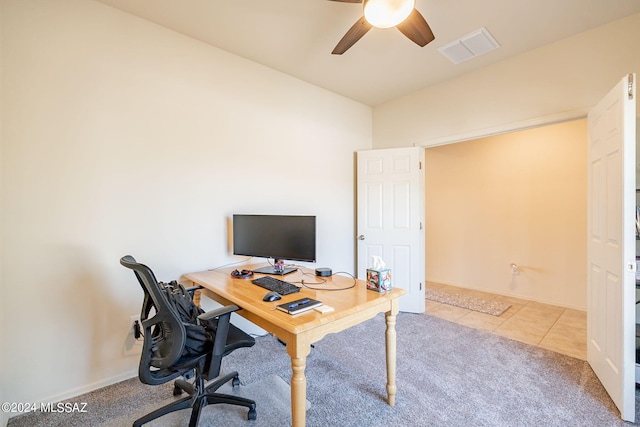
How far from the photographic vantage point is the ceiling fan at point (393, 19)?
59.8 inches

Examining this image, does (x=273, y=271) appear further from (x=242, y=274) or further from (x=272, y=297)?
(x=272, y=297)

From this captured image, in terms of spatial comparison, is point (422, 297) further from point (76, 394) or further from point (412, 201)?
point (76, 394)

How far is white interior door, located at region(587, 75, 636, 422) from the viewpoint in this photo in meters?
1.64

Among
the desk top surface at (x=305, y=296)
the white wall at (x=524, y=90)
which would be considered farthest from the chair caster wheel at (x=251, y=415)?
the white wall at (x=524, y=90)

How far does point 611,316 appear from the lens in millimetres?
1834

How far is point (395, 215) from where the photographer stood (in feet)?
11.5

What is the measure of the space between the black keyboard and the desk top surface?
0.13 feet

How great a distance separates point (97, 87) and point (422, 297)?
12.2 feet

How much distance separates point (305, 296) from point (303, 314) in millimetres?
307

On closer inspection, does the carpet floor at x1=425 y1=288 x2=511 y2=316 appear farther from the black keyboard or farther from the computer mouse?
the computer mouse

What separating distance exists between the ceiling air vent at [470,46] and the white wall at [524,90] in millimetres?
373

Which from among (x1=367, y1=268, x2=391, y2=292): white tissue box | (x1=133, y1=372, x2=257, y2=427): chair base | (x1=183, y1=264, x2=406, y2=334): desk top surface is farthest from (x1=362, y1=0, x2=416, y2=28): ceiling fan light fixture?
(x1=133, y1=372, x2=257, y2=427): chair base

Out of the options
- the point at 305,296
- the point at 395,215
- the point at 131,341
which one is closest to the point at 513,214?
the point at 395,215

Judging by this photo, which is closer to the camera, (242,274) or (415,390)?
(415,390)
